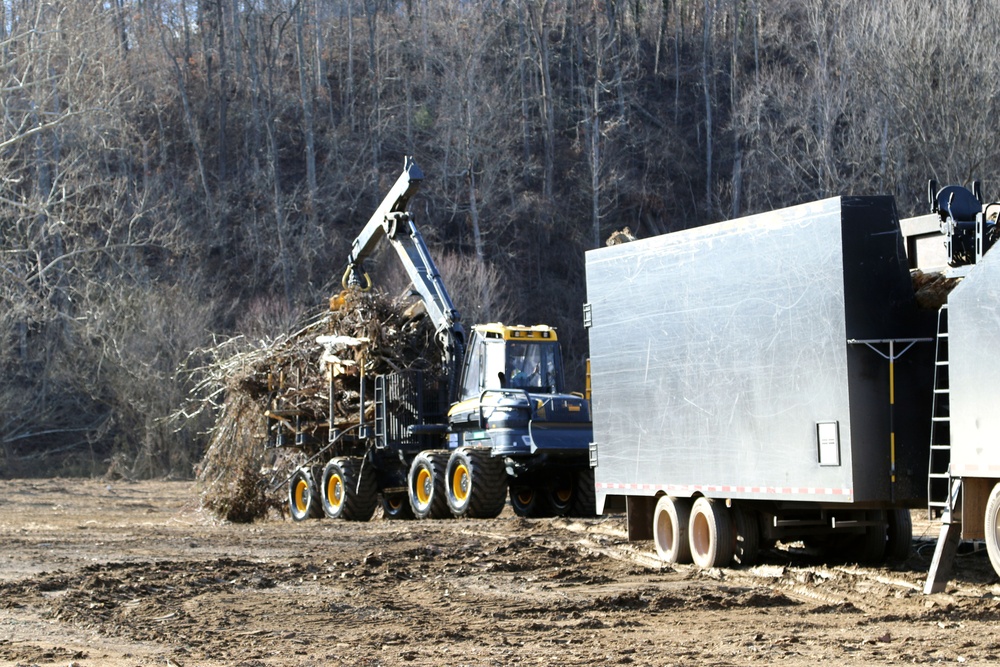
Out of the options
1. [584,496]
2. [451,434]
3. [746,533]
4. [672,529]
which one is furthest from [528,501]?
[746,533]

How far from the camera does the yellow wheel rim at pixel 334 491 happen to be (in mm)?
24606

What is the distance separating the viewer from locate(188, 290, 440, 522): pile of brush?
80.0ft

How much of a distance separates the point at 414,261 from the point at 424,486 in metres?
4.44

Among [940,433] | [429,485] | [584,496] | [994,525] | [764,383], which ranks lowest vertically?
Answer: [584,496]

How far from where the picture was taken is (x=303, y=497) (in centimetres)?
2609

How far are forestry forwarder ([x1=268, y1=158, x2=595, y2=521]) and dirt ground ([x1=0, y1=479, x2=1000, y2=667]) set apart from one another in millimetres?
3416

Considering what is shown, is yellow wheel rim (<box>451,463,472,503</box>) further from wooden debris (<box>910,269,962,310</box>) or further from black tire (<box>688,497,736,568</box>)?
wooden debris (<box>910,269,962,310</box>)

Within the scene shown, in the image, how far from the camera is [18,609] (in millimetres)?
11547

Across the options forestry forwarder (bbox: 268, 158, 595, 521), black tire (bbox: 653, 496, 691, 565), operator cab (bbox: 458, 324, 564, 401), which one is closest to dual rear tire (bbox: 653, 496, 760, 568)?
black tire (bbox: 653, 496, 691, 565)

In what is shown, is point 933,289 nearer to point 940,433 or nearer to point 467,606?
point 940,433

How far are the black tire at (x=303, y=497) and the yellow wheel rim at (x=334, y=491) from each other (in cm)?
62

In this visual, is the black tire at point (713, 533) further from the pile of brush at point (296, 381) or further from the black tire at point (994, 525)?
the pile of brush at point (296, 381)

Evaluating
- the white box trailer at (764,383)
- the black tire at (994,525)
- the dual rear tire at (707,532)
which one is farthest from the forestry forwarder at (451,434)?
the black tire at (994,525)

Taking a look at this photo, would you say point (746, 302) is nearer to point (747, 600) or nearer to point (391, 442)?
point (747, 600)
